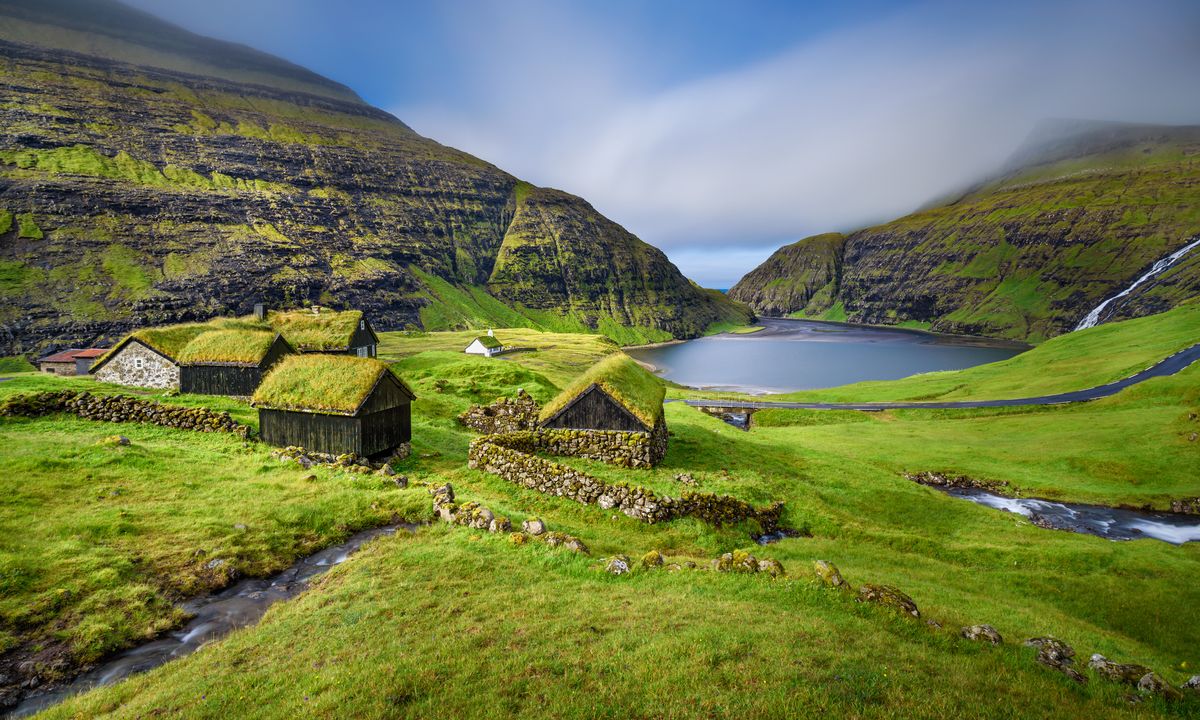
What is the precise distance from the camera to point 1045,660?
36.6ft

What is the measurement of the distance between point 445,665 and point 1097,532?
40372 mm

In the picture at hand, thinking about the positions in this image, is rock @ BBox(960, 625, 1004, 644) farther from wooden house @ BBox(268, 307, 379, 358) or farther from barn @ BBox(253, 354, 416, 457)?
wooden house @ BBox(268, 307, 379, 358)

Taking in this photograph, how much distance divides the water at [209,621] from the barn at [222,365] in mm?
27428

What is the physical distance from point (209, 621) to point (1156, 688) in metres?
21.1

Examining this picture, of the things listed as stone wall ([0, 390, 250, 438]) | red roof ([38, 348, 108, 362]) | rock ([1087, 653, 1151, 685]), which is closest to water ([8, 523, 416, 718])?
stone wall ([0, 390, 250, 438])

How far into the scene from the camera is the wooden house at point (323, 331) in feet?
170

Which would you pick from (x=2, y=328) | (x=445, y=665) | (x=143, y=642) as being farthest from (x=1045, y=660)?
(x=2, y=328)

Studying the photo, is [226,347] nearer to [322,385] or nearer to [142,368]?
[142,368]

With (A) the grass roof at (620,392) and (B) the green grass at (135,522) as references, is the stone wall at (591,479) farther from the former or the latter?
(B) the green grass at (135,522)

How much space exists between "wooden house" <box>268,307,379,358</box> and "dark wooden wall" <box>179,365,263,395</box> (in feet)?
40.3

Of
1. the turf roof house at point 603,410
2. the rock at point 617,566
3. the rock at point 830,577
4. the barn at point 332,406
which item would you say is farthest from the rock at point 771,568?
the barn at point 332,406

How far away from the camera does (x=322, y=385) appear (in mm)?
27547

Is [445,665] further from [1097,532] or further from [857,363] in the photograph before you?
[857,363]

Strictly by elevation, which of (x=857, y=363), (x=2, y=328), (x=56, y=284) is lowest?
(x=857, y=363)
